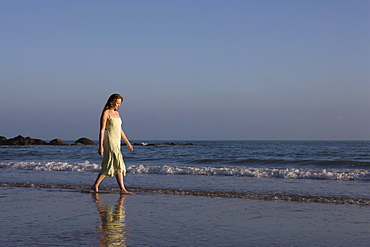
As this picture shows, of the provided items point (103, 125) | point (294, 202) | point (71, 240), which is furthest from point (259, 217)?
point (103, 125)

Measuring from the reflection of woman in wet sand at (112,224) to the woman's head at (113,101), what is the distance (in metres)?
1.88

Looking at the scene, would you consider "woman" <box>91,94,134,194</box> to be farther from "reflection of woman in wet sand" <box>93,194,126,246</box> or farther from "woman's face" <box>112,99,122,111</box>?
"reflection of woman in wet sand" <box>93,194,126,246</box>

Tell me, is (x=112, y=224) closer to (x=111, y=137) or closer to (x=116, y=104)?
(x=111, y=137)

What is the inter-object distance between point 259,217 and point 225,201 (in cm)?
163

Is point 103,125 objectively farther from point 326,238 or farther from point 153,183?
point 326,238

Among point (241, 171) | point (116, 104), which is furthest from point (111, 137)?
point (241, 171)

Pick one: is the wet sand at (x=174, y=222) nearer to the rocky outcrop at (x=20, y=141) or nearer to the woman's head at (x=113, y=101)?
the woman's head at (x=113, y=101)

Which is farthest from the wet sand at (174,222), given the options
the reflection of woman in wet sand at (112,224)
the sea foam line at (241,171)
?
the sea foam line at (241,171)

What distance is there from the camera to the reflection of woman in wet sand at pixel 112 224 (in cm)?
440

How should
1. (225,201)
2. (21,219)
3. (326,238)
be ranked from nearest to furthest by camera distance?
(326,238)
(21,219)
(225,201)

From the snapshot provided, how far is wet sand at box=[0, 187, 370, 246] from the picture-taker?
177 inches

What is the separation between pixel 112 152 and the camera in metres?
8.43

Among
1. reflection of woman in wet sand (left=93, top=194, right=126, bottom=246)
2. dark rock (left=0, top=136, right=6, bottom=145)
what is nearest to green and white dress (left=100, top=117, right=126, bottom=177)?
reflection of woman in wet sand (left=93, top=194, right=126, bottom=246)

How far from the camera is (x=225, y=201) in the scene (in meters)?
7.56
